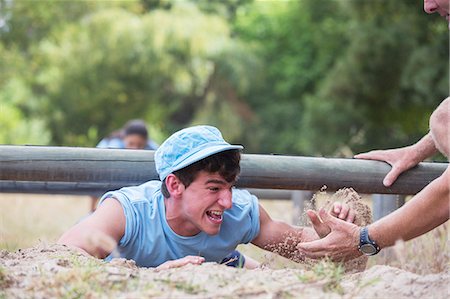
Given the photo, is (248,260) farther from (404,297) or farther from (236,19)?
(236,19)

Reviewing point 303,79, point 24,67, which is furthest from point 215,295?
point 303,79

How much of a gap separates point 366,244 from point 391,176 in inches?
34.9

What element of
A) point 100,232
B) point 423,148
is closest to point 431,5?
point 423,148

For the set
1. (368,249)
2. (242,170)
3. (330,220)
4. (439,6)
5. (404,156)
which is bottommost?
(368,249)

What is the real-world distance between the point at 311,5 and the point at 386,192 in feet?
93.0

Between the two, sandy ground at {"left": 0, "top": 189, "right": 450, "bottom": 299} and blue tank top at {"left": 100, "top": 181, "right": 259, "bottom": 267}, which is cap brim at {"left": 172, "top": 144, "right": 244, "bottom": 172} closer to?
blue tank top at {"left": 100, "top": 181, "right": 259, "bottom": 267}

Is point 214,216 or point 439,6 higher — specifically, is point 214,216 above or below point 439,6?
below

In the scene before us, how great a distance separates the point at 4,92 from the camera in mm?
31500

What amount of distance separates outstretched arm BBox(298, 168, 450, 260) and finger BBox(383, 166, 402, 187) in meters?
0.78

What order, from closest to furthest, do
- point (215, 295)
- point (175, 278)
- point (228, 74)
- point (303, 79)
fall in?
point (215, 295) → point (175, 278) → point (228, 74) → point (303, 79)

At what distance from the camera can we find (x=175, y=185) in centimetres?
434

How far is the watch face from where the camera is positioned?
382 centimetres

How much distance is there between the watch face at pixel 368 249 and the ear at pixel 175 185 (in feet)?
3.12

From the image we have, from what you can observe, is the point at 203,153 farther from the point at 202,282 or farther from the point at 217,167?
the point at 202,282
